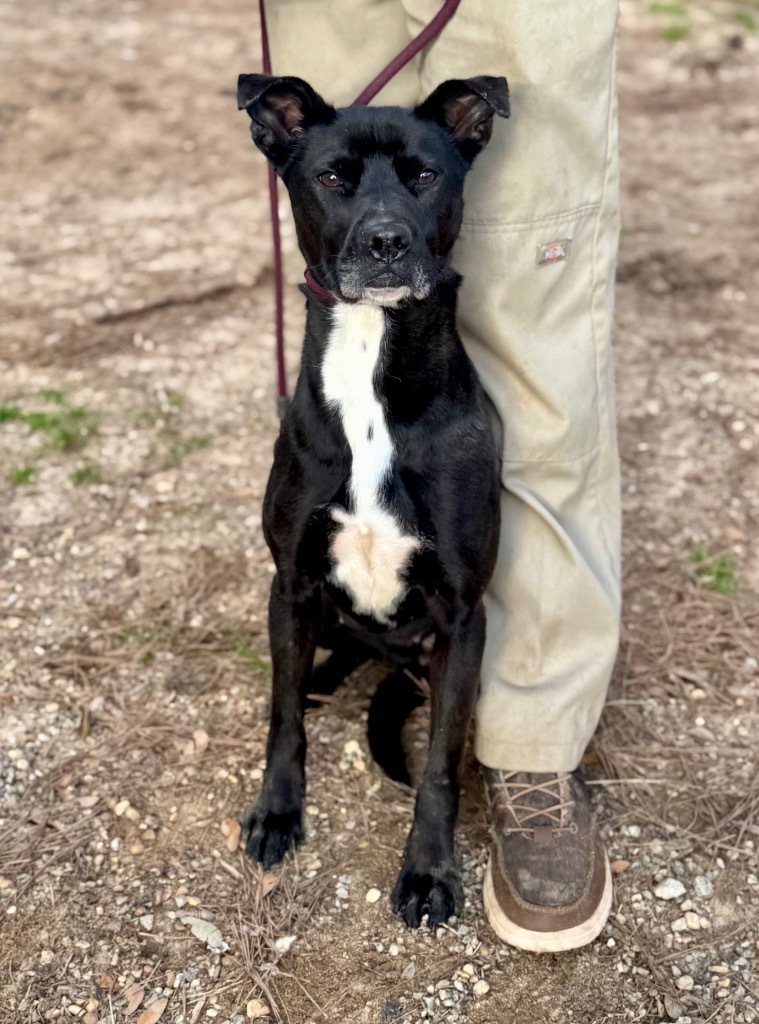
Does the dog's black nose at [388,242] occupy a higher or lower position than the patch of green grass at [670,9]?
higher

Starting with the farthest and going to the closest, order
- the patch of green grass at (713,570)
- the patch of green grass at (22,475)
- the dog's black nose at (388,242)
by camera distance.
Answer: the patch of green grass at (22,475), the patch of green grass at (713,570), the dog's black nose at (388,242)

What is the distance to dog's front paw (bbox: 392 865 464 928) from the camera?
255 cm

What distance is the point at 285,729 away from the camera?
279 centimetres

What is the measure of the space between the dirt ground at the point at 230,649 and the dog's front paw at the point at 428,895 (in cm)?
4

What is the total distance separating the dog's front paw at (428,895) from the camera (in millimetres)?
2555

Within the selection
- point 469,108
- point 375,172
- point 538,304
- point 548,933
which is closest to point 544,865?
point 548,933

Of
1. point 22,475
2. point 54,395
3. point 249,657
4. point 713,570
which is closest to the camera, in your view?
point 249,657

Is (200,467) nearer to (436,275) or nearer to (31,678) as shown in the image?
(31,678)

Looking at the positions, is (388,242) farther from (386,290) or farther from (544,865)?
(544,865)

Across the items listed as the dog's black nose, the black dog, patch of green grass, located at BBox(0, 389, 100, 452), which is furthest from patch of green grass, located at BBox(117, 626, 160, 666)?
the dog's black nose

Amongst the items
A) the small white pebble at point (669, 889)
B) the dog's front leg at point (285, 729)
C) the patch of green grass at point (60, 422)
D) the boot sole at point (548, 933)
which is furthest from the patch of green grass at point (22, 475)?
the small white pebble at point (669, 889)

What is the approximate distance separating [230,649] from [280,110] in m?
1.53

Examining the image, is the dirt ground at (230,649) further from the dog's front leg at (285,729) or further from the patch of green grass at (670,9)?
the patch of green grass at (670,9)

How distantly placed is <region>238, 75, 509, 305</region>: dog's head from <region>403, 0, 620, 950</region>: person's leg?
160 millimetres
